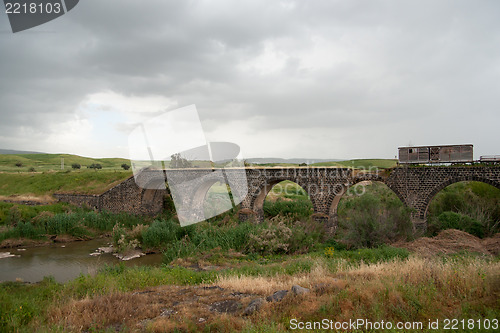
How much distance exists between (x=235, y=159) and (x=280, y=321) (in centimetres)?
2012

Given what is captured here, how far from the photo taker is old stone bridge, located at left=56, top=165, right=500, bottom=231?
14.4 metres

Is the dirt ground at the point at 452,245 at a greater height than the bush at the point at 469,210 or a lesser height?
lesser

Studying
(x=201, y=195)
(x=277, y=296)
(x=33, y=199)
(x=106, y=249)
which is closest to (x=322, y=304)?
(x=277, y=296)

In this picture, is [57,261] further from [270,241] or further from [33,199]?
[33,199]

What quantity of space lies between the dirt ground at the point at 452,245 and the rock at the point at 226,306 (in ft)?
23.6

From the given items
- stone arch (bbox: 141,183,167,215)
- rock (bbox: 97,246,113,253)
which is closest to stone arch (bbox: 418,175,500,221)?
rock (bbox: 97,246,113,253)

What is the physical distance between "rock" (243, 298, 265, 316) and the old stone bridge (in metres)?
11.9

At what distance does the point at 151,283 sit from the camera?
8102 mm

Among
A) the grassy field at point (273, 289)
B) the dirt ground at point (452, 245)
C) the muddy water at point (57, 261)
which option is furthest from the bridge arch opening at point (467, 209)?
the muddy water at point (57, 261)

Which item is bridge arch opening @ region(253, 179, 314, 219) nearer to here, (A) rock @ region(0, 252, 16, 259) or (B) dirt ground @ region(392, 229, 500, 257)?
(B) dirt ground @ region(392, 229, 500, 257)

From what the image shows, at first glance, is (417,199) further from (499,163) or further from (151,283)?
(151,283)

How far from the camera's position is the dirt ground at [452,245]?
10870 mm

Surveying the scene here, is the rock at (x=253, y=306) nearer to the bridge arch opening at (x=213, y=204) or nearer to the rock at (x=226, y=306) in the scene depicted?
the rock at (x=226, y=306)

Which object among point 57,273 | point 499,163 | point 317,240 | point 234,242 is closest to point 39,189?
point 57,273
